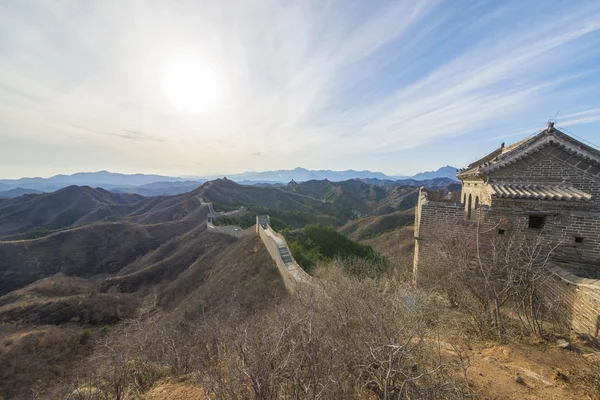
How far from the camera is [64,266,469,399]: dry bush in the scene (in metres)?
3.04

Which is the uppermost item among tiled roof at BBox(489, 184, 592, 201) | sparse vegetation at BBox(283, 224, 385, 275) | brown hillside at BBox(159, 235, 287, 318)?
tiled roof at BBox(489, 184, 592, 201)

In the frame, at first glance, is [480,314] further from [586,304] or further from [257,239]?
[257,239]

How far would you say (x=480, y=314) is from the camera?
543 centimetres

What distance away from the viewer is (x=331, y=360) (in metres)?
3.38

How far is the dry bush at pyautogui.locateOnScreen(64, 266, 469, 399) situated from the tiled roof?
3.89m

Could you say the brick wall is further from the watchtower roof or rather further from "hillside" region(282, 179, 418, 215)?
"hillside" region(282, 179, 418, 215)

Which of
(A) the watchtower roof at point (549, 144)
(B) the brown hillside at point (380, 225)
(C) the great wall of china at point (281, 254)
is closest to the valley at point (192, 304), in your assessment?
(B) the brown hillside at point (380, 225)

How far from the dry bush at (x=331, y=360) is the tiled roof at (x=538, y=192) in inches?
153

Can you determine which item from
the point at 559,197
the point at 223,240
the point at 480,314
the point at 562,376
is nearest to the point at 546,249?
the point at 559,197

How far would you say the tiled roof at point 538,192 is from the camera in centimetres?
636

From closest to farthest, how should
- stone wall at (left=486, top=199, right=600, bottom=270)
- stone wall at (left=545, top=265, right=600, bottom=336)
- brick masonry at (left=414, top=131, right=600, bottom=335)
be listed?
stone wall at (left=545, top=265, right=600, bottom=336)
brick masonry at (left=414, top=131, right=600, bottom=335)
stone wall at (left=486, top=199, right=600, bottom=270)

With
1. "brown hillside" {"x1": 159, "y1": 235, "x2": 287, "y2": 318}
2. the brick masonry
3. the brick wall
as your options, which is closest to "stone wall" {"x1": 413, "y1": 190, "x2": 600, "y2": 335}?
the brick masonry

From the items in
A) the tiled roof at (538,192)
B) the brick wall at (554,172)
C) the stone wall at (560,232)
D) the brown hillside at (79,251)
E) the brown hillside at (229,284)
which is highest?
the brick wall at (554,172)

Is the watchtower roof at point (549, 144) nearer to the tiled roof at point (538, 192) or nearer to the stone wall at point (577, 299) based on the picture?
the tiled roof at point (538, 192)
